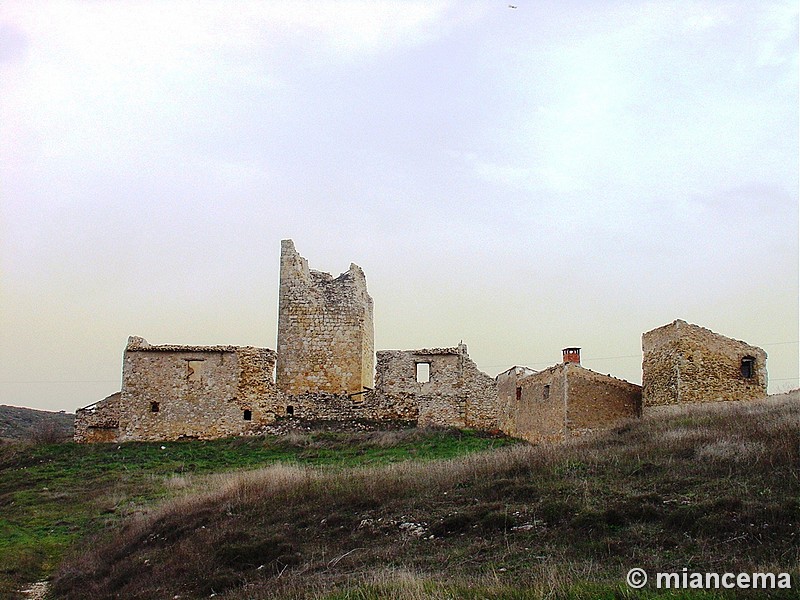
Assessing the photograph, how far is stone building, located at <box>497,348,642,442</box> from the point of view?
791 inches

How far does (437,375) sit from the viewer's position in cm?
2731

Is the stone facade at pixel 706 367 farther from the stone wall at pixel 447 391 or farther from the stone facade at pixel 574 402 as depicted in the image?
the stone wall at pixel 447 391

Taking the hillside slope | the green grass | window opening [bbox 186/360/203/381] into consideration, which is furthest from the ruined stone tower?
the hillside slope

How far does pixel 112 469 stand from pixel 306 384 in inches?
377

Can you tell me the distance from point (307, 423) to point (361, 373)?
374 centimetres

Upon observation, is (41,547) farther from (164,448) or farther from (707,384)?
(707,384)

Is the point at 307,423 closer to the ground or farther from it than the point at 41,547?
farther from it

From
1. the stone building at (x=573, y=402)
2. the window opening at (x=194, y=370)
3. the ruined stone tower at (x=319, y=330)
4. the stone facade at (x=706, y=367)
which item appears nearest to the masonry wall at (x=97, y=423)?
the window opening at (x=194, y=370)

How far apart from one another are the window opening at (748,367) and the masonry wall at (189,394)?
645 inches

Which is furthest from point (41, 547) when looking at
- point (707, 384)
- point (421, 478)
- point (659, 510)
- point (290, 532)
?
point (707, 384)

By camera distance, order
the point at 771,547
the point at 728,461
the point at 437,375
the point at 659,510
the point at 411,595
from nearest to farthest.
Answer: the point at 411,595, the point at 771,547, the point at 659,510, the point at 728,461, the point at 437,375

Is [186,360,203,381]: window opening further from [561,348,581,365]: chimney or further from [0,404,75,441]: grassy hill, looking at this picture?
[561,348,581,365]: chimney

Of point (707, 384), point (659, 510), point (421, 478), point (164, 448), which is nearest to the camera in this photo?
point (659, 510)

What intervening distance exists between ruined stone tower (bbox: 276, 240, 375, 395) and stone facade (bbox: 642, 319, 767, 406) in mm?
13823
